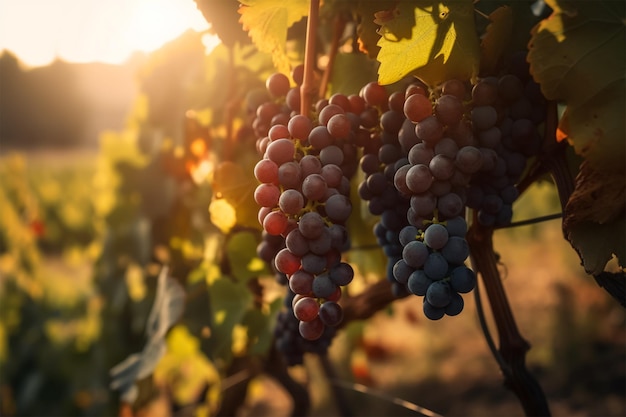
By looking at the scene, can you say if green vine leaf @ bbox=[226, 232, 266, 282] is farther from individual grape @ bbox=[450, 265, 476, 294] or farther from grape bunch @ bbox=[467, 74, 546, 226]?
individual grape @ bbox=[450, 265, 476, 294]

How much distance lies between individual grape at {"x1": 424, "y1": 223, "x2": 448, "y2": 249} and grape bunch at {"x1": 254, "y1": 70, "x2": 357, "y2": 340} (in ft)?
0.30

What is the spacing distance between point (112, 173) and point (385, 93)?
2138mm

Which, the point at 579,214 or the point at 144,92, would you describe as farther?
the point at 144,92

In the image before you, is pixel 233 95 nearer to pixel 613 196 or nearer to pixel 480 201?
pixel 480 201

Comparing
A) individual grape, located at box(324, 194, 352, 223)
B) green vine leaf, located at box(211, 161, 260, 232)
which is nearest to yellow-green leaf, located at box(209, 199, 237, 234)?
green vine leaf, located at box(211, 161, 260, 232)

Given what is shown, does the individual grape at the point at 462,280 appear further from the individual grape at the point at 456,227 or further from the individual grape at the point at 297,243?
the individual grape at the point at 297,243

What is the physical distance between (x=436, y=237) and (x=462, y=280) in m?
0.05

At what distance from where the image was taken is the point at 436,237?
23.5 inches

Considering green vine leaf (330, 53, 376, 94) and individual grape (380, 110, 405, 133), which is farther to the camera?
green vine leaf (330, 53, 376, 94)

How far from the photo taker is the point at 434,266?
23.2 inches

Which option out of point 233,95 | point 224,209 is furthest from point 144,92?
point 224,209

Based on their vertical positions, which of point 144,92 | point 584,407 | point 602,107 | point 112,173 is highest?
point 144,92

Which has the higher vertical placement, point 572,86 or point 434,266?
point 572,86

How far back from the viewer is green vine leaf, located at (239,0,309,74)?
751mm
